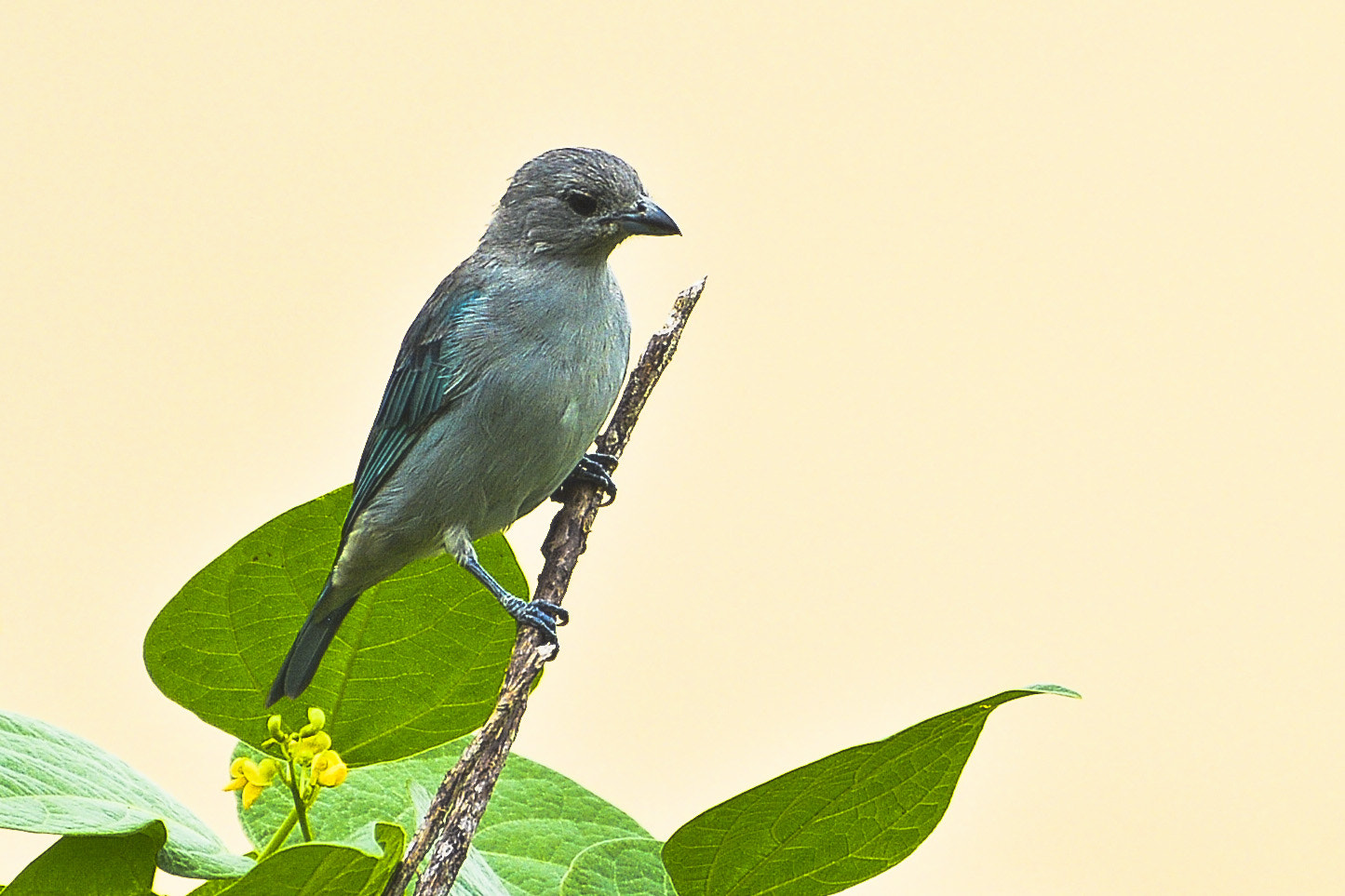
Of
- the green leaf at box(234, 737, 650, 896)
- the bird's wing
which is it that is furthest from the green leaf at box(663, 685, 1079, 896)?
the bird's wing

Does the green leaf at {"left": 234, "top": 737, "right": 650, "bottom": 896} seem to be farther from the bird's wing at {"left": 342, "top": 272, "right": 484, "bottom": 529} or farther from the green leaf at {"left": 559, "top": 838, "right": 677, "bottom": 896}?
the bird's wing at {"left": 342, "top": 272, "right": 484, "bottom": 529}

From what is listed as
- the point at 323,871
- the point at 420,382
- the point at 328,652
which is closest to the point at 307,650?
the point at 328,652

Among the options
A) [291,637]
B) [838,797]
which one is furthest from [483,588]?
[838,797]

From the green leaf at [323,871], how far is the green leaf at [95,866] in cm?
6

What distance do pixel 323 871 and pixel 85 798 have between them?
18 centimetres

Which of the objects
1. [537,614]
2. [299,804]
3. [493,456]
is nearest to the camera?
[299,804]

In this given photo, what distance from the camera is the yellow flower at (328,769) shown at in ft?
2.48

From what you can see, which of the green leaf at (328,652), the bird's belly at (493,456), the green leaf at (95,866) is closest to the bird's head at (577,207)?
the bird's belly at (493,456)

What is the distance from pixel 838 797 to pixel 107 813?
396mm

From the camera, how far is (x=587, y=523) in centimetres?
107

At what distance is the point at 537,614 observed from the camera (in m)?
0.87

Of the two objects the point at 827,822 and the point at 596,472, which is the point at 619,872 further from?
the point at 596,472

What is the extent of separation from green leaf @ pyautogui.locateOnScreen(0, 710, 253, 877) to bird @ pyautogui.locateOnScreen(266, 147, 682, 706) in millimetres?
483

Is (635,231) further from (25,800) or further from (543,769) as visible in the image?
(25,800)
